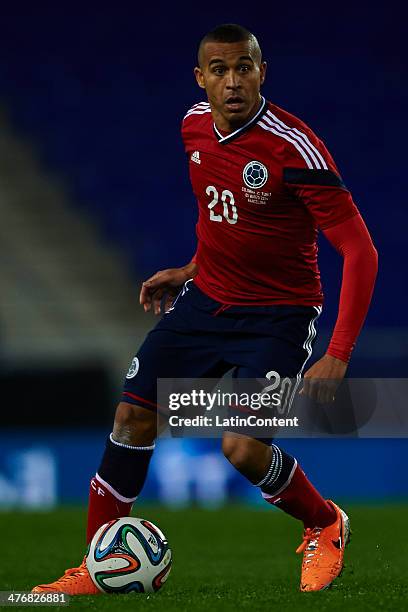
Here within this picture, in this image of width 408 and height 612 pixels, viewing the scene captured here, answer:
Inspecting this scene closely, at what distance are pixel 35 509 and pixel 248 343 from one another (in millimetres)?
5365

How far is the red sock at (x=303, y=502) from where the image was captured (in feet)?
13.0

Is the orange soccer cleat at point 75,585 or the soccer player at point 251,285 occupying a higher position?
the soccer player at point 251,285

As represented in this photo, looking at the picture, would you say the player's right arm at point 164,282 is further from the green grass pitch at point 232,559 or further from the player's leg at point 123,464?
the green grass pitch at point 232,559

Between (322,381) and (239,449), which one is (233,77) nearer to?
(322,381)

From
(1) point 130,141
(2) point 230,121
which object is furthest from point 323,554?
(1) point 130,141

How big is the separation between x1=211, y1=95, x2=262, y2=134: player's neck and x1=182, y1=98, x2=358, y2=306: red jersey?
0.06 feet

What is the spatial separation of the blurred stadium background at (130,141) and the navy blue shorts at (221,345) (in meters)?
7.12

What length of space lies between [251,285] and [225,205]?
0.30m

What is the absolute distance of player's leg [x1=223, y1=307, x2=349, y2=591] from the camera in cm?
383

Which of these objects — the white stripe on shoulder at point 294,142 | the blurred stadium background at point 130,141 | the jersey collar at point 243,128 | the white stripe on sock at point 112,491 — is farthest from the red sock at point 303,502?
the blurred stadium background at point 130,141

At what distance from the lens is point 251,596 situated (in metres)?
3.59

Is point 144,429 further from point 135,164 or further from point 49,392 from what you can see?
point 135,164

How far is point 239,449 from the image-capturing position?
12.4ft

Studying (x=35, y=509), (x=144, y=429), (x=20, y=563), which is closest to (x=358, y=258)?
(x=144, y=429)
